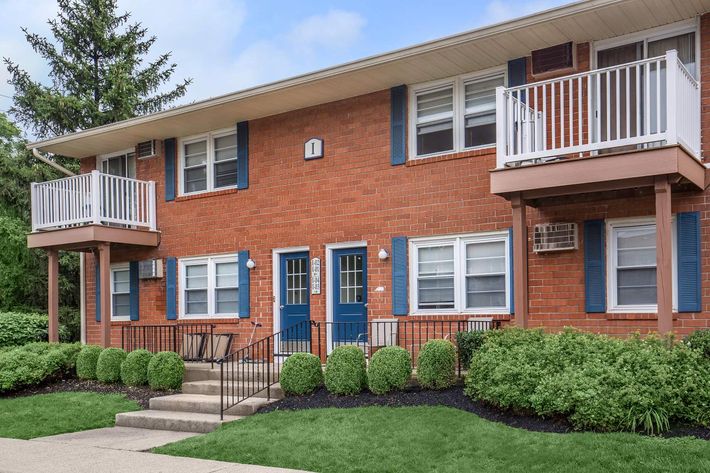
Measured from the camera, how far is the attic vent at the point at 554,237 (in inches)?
424

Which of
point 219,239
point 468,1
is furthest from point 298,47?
point 219,239

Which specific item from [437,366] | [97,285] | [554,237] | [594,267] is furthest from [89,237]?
[594,267]

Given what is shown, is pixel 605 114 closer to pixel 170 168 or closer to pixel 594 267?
pixel 594 267

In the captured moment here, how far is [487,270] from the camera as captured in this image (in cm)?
1177

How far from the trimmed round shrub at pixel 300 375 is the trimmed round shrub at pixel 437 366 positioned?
1.58 m

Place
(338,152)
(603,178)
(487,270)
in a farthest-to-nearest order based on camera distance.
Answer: (338,152) → (487,270) → (603,178)

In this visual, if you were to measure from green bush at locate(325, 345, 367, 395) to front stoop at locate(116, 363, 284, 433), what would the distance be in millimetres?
988

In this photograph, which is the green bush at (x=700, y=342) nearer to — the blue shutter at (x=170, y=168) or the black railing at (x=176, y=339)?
the black railing at (x=176, y=339)

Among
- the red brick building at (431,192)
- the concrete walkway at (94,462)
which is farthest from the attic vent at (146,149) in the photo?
the concrete walkway at (94,462)

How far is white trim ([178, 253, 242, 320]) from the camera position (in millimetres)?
15078

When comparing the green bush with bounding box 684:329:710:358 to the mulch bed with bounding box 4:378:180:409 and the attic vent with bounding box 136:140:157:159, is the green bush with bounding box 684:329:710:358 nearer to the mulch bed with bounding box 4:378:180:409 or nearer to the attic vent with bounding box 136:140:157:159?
the mulch bed with bounding box 4:378:180:409

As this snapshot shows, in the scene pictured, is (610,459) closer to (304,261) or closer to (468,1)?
(304,261)

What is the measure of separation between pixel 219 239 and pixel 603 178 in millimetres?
8152

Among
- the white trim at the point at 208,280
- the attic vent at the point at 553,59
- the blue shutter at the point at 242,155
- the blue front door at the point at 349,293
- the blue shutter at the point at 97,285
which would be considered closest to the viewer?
the attic vent at the point at 553,59
